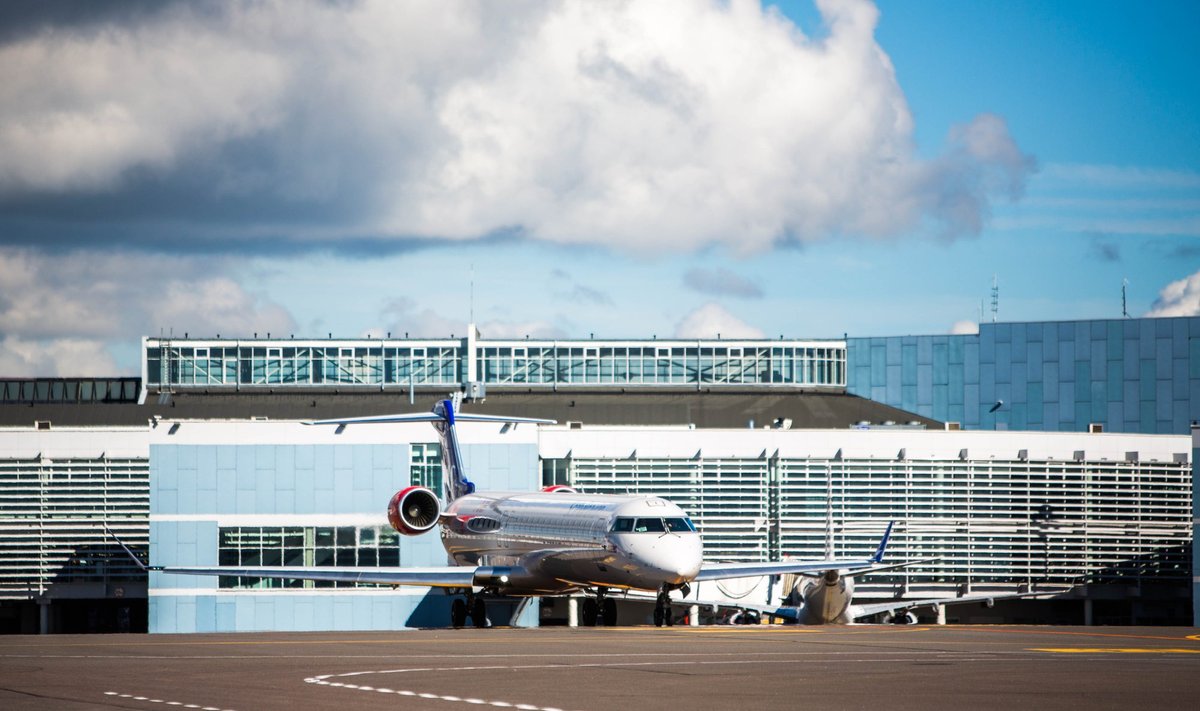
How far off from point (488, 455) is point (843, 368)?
6230cm

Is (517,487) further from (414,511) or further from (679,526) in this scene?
Result: (679,526)

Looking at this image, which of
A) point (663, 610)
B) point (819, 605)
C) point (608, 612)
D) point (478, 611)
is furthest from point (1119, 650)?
point (819, 605)

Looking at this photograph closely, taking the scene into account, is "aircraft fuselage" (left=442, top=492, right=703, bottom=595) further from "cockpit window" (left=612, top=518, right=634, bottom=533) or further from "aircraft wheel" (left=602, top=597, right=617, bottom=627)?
"aircraft wheel" (left=602, top=597, right=617, bottom=627)

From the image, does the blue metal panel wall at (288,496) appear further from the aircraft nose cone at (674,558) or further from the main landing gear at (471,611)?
the aircraft nose cone at (674,558)

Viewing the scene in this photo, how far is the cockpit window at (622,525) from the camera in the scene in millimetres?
53719

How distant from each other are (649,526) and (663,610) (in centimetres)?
263

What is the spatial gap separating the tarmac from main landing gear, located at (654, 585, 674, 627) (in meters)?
7.77

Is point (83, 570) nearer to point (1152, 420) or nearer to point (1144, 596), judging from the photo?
point (1144, 596)

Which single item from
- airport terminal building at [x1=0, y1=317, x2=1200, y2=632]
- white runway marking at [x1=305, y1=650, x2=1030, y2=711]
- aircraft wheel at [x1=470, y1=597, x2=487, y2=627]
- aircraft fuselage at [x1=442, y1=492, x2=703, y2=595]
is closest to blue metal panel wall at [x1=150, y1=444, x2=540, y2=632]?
airport terminal building at [x1=0, y1=317, x2=1200, y2=632]

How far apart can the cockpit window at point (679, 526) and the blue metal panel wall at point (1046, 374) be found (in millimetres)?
105192

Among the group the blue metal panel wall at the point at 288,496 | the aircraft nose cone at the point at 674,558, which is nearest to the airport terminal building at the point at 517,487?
the blue metal panel wall at the point at 288,496

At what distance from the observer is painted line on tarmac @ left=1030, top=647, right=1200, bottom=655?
36.1 metres

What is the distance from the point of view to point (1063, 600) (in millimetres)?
119125

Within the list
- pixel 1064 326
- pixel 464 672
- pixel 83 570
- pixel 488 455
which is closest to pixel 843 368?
pixel 1064 326
